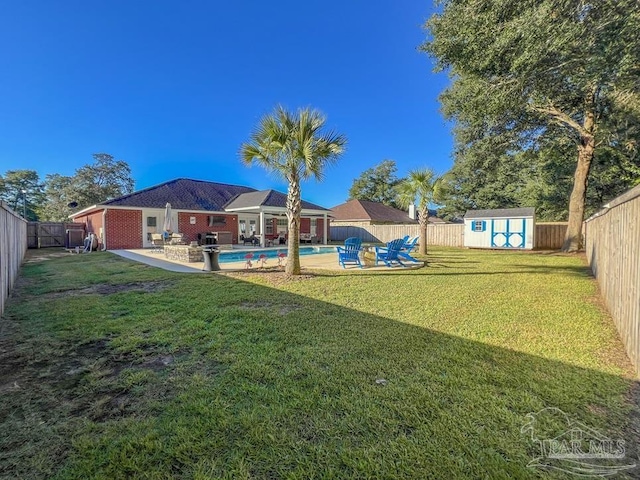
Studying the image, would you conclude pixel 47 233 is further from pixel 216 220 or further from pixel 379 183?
pixel 379 183

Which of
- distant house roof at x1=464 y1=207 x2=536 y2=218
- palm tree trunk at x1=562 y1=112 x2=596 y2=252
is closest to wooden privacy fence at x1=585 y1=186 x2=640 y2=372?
palm tree trunk at x1=562 y1=112 x2=596 y2=252

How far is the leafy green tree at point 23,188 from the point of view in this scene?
41.8 metres

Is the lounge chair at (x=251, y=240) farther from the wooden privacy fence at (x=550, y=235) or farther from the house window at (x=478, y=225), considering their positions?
the wooden privacy fence at (x=550, y=235)

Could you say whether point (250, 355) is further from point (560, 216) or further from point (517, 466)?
point (560, 216)

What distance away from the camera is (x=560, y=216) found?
24.5m

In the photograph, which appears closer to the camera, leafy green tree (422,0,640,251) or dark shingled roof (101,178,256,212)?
leafy green tree (422,0,640,251)

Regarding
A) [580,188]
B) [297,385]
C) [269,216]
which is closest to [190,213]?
[269,216]

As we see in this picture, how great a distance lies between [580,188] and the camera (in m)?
14.9

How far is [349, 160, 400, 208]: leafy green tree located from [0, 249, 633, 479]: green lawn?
41269 mm

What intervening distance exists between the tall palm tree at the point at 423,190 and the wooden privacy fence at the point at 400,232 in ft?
31.3

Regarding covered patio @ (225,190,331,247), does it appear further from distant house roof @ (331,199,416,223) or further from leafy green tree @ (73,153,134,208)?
leafy green tree @ (73,153,134,208)

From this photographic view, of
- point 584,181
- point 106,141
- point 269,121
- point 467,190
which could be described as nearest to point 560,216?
point 467,190

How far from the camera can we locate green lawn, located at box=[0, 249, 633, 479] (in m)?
1.91

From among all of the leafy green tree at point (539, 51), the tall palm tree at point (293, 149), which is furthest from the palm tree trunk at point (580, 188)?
the tall palm tree at point (293, 149)
